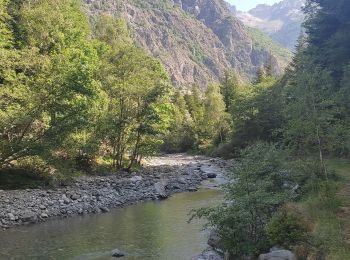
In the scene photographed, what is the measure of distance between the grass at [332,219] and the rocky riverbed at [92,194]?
14.2 metres

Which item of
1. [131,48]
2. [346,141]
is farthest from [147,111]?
[346,141]

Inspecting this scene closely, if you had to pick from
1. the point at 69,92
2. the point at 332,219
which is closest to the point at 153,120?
the point at 69,92

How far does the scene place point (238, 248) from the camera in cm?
1495

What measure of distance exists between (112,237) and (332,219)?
10570mm

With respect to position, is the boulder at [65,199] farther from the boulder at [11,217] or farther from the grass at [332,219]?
the grass at [332,219]

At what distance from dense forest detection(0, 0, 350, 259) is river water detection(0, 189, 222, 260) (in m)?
2.98

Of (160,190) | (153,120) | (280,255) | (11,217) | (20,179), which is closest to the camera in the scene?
(280,255)

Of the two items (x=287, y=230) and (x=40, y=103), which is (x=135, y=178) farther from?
(x=287, y=230)

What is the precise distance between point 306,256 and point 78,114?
22320mm

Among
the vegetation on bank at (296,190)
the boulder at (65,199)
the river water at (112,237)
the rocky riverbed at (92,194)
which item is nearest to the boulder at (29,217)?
the rocky riverbed at (92,194)

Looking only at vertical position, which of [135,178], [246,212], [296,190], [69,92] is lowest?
[246,212]

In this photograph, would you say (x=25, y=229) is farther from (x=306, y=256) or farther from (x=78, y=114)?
(x=306, y=256)

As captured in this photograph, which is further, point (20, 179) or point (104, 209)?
point (20, 179)

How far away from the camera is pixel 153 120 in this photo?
41938 millimetres
